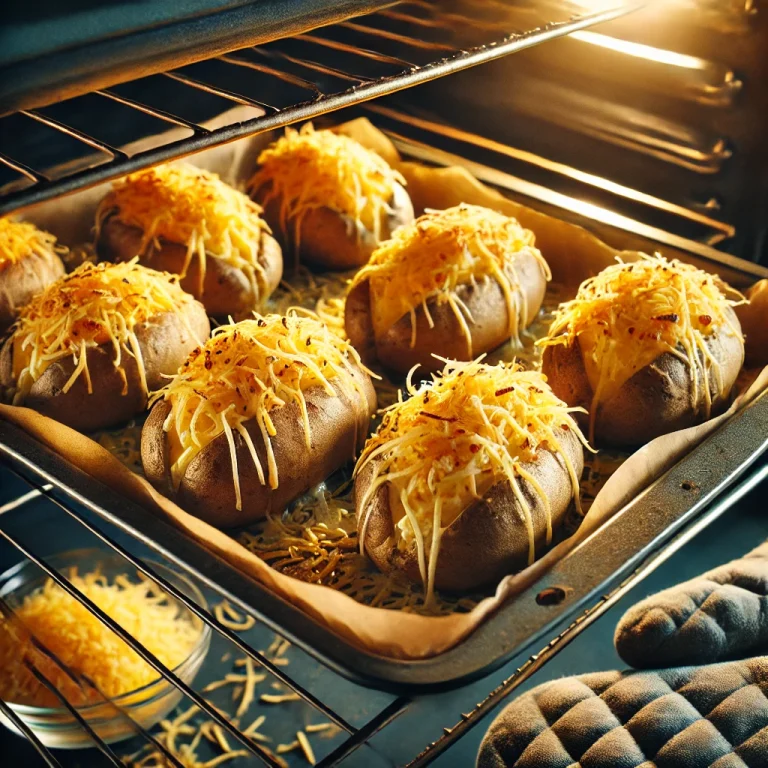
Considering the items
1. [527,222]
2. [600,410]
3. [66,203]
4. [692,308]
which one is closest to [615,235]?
[527,222]

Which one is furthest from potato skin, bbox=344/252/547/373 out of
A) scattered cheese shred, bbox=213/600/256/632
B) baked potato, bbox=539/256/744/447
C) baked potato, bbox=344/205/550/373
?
scattered cheese shred, bbox=213/600/256/632

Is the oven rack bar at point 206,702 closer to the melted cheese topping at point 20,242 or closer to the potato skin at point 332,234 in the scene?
the melted cheese topping at point 20,242

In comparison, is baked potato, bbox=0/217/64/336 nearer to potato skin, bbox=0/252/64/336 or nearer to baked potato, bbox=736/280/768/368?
potato skin, bbox=0/252/64/336

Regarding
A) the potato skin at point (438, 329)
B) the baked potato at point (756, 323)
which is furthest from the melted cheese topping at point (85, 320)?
the baked potato at point (756, 323)

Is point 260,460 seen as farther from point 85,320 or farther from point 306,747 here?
point 306,747

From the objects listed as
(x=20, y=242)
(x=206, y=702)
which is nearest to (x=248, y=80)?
(x=20, y=242)

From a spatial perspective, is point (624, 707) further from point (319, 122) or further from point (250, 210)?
point (319, 122)
